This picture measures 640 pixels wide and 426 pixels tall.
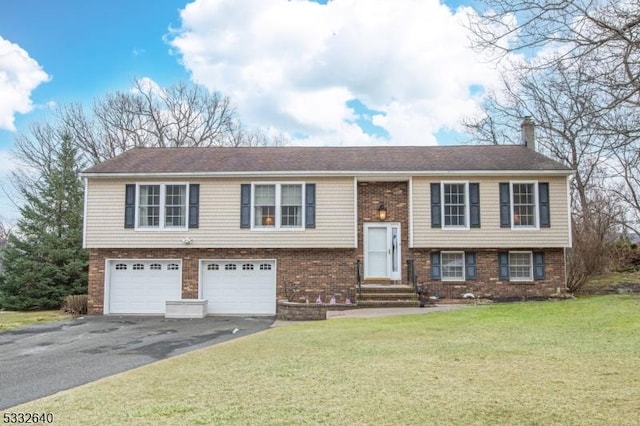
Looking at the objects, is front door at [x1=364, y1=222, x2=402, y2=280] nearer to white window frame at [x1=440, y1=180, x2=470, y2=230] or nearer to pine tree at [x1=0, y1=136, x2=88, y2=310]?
white window frame at [x1=440, y1=180, x2=470, y2=230]

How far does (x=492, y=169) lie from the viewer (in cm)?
1630

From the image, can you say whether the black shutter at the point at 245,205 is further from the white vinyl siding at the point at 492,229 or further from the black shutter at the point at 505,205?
the black shutter at the point at 505,205

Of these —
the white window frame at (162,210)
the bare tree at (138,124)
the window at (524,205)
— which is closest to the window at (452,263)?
the window at (524,205)

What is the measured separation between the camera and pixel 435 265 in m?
16.4

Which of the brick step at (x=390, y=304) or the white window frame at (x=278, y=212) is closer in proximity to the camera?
the brick step at (x=390, y=304)

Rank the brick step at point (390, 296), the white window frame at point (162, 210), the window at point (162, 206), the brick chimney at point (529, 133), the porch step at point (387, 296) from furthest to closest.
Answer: the brick chimney at point (529, 133) → the window at point (162, 206) → the white window frame at point (162, 210) → the brick step at point (390, 296) → the porch step at point (387, 296)

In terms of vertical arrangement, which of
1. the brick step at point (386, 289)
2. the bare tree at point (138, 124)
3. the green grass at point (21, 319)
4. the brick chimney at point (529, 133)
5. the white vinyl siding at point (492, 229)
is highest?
the bare tree at point (138, 124)

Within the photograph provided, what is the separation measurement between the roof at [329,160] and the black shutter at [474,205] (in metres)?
0.62

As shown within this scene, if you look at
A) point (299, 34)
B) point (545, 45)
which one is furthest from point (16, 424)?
point (299, 34)

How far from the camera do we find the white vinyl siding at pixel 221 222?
16.3m

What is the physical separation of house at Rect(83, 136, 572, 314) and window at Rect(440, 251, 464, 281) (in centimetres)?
3

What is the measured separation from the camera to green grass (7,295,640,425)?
4707mm

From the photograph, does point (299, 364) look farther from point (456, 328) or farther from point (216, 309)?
point (216, 309)

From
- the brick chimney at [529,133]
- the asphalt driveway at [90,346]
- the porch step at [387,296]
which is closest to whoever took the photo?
the asphalt driveway at [90,346]
